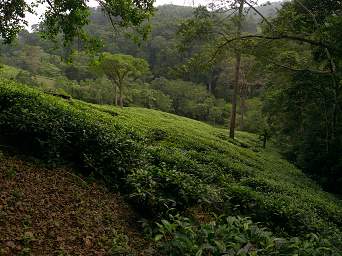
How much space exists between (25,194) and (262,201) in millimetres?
5839

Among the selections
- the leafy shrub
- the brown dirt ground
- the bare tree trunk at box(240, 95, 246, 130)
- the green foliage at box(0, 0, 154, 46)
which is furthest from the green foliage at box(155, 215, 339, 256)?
the bare tree trunk at box(240, 95, 246, 130)

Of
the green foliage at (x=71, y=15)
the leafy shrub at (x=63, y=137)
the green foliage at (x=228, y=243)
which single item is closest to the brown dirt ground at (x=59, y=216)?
the leafy shrub at (x=63, y=137)

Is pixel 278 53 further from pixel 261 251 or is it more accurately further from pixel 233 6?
pixel 261 251

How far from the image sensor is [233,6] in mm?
18016

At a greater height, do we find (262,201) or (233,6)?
(233,6)

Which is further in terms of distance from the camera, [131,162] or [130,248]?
[131,162]

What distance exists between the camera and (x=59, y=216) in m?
6.02

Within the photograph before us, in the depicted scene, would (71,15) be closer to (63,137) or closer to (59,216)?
(63,137)

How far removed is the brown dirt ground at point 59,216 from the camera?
5195 mm

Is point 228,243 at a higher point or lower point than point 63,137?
lower

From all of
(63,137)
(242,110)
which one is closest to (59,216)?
(63,137)

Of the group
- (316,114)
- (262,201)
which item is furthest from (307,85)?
(262,201)

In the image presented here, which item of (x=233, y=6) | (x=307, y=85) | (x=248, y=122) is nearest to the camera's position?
(x=233, y=6)

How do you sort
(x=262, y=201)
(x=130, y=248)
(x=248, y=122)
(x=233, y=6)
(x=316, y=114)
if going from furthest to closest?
1. (x=248, y=122)
2. (x=316, y=114)
3. (x=233, y=6)
4. (x=262, y=201)
5. (x=130, y=248)
